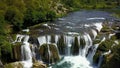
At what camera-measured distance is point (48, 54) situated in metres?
34.3

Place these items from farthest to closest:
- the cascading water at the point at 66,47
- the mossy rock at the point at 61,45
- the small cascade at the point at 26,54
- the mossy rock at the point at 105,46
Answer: the mossy rock at the point at 61,45
the cascading water at the point at 66,47
the small cascade at the point at 26,54
the mossy rock at the point at 105,46

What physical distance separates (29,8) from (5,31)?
12609mm

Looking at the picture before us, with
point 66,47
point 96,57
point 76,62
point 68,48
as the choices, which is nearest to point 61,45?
point 66,47

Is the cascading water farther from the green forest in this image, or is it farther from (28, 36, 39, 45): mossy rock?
the green forest

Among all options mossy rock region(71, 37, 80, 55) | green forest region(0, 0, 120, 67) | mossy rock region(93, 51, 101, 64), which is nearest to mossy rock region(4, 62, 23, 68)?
green forest region(0, 0, 120, 67)

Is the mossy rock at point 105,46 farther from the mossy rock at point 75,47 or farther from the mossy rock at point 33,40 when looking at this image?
the mossy rock at point 33,40

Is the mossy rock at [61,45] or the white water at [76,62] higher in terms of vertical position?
the mossy rock at [61,45]

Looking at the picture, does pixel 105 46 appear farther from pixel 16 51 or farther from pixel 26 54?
pixel 16 51

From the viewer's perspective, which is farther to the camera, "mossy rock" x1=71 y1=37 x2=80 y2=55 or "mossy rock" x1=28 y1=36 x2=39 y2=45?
"mossy rock" x1=71 y1=37 x2=80 y2=55

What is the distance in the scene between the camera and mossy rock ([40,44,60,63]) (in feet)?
112

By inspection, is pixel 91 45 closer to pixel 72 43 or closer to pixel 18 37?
pixel 72 43

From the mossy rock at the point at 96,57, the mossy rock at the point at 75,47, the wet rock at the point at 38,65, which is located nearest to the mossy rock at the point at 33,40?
the wet rock at the point at 38,65

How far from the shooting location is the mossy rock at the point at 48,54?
3425 cm

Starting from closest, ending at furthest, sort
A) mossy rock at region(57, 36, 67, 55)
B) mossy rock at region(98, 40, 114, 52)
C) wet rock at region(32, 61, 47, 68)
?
wet rock at region(32, 61, 47, 68) < mossy rock at region(98, 40, 114, 52) < mossy rock at region(57, 36, 67, 55)
